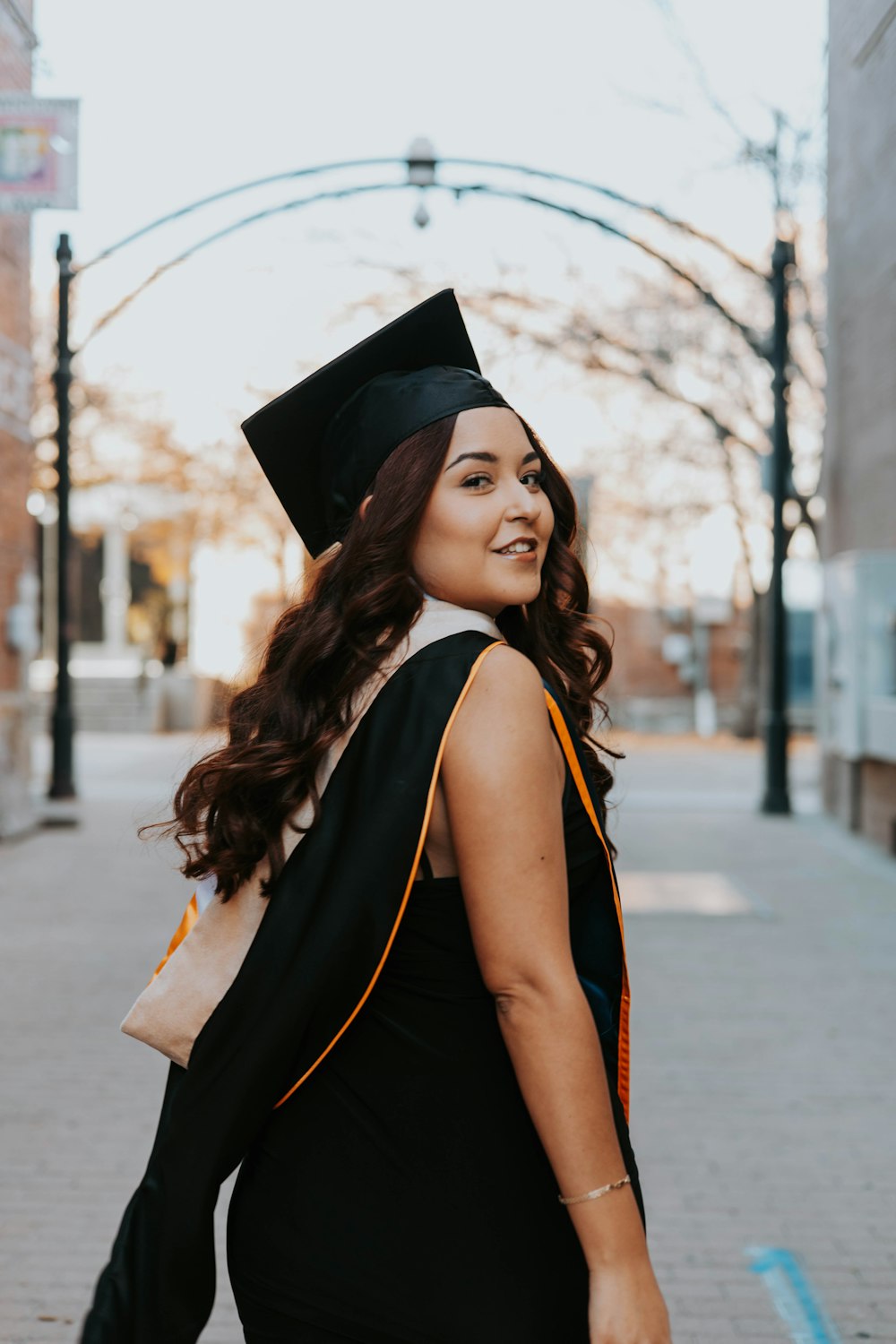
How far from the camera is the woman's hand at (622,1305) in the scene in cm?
161

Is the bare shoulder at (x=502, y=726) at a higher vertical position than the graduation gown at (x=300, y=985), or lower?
higher

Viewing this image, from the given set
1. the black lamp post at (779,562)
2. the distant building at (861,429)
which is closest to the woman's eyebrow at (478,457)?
the distant building at (861,429)

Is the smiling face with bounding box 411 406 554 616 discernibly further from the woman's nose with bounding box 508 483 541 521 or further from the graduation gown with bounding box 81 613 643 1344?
the graduation gown with bounding box 81 613 643 1344

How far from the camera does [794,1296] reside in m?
3.90

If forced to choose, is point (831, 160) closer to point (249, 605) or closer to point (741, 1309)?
point (741, 1309)

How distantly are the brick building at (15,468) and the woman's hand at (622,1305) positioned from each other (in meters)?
12.8

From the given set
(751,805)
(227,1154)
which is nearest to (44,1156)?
(227,1154)

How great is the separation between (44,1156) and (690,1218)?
2.03 metres

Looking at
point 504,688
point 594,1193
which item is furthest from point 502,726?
point 594,1193

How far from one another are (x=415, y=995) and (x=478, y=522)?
0.54m

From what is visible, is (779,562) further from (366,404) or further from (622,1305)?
(622,1305)

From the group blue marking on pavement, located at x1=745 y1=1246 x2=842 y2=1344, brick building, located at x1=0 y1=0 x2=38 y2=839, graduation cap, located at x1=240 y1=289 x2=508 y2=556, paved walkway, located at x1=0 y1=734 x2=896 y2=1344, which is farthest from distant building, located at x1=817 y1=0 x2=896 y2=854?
graduation cap, located at x1=240 y1=289 x2=508 y2=556

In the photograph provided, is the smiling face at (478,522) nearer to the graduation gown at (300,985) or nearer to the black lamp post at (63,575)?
the graduation gown at (300,985)

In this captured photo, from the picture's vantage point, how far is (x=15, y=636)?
14836 mm
